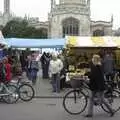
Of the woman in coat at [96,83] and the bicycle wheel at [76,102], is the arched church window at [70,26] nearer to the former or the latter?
the bicycle wheel at [76,102]

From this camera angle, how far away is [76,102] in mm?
14688

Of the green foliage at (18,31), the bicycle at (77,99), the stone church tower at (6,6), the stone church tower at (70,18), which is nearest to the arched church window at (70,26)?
the stone church tower at (70,18)

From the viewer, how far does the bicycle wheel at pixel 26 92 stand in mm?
18078

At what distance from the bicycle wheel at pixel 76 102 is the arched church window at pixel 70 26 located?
412ft

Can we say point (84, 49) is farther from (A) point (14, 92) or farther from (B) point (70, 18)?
(B) point (70, 18)

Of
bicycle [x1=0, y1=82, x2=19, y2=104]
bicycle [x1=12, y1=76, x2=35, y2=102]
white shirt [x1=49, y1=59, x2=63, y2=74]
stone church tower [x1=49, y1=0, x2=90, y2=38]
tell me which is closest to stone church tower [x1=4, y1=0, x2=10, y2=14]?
stone church tower [x1=49, y1=0, x2=90, y2=38]

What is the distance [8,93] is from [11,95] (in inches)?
5.8

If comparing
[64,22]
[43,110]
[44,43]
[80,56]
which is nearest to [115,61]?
[80,56]

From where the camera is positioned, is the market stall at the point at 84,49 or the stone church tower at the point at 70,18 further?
the stone church tower at the point at 70,18

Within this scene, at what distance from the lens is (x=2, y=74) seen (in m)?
18.0

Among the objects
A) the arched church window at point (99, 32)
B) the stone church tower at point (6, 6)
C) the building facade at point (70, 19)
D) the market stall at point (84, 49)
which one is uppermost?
the stone church tower at point (6, 6)

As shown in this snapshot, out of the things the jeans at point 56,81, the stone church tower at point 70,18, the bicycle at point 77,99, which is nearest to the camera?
the bicycle at point 77,99

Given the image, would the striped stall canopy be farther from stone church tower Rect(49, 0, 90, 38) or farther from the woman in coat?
stone church tower Rect(49, 0, 90, 38)

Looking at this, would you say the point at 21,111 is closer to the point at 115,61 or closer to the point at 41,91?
the point at 41,91
